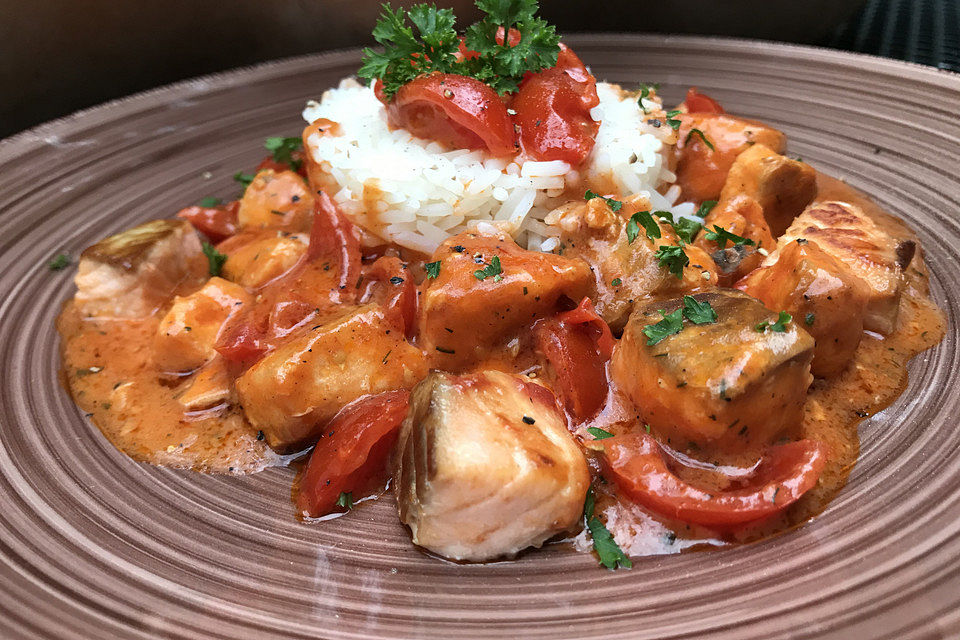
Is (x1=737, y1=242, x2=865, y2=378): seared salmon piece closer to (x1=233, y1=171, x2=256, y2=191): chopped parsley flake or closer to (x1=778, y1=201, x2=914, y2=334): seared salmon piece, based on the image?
(x1=778, y1=201, x2=914, y2=334): seared salmon piece

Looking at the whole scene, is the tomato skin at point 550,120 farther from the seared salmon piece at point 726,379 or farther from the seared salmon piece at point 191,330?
the seared salmon piece at point 191,330

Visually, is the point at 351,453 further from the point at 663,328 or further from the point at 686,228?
the point at 686,228

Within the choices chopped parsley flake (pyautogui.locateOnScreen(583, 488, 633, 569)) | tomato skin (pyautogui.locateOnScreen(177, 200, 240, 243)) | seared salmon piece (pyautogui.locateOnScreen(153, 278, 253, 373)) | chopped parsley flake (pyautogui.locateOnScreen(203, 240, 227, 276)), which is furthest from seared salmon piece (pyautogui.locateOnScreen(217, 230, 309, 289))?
chopped parsley flake (pyautogui.locateOnScreen(583, 488, 633, 569))

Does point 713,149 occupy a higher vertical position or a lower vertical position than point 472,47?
lower

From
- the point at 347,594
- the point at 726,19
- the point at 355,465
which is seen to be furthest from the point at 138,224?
the point at 726,19

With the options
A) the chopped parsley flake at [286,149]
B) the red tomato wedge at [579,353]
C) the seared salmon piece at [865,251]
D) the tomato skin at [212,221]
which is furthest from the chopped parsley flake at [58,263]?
the seared salmon piece at [865,251]

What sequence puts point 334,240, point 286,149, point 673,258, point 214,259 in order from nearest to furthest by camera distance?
point 673,258 < point 334,240 < point 214,259 < point 286,149

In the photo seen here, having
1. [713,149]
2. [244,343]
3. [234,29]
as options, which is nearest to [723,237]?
[713,149]
